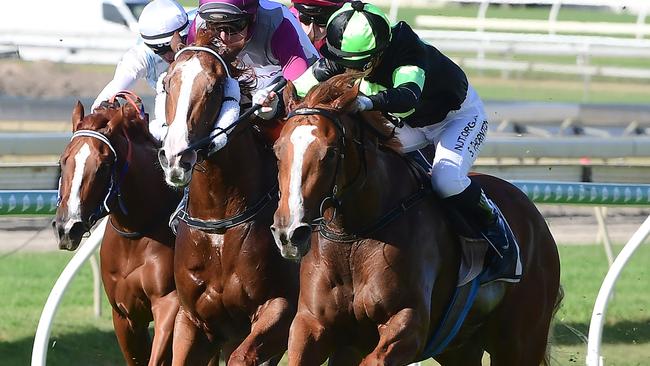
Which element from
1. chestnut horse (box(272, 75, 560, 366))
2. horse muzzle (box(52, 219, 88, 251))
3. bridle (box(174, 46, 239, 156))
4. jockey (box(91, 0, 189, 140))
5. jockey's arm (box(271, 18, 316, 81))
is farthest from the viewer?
jockey (box(91, 0, 189, 140))

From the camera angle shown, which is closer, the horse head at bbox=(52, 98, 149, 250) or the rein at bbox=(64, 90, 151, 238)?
the horse head at bbox=(52, 98, 149, 250)

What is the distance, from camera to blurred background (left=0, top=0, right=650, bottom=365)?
7.95 metres

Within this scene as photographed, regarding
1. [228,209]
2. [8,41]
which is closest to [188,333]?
[228,209]

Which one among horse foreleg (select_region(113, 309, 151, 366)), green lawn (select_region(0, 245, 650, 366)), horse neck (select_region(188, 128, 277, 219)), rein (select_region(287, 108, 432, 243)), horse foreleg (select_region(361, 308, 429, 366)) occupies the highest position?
rein (select_region(287, 108, 432, 243))

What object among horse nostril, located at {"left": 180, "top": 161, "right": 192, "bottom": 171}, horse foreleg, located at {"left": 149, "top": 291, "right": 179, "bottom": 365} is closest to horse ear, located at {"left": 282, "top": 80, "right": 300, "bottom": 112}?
horse nostril, located at {"left": 180, "top": 161, "right": 192, "bottom": 171}

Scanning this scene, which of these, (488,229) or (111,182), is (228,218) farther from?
(488,229)

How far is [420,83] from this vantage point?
496 cm

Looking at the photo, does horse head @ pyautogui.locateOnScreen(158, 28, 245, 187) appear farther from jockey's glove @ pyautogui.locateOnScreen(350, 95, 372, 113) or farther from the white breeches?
the white breeches

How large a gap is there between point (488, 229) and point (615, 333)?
3291mm

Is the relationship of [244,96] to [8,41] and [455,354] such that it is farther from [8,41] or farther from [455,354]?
[8,41]

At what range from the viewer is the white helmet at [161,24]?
579 centimetres

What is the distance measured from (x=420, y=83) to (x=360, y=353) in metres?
1.03

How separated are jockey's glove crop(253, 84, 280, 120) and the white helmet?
2.43ft

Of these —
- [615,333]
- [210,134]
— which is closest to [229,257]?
[210,134]
